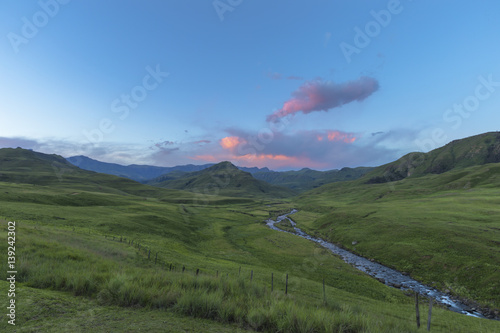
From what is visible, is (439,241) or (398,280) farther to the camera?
(439,241)

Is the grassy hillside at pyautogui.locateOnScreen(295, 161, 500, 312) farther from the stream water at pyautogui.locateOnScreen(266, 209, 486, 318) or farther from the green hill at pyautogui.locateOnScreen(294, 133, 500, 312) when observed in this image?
the stream water at pyautogui.locateOnScreen(266, 209, 486, 318)

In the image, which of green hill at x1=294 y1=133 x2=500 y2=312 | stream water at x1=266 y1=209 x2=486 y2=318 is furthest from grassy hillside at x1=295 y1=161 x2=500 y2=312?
stream water at x1=266 y1=209 x2=486 y2=318

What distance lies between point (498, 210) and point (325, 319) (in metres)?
95.3

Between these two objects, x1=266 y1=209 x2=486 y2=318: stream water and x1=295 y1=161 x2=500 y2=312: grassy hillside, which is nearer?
x1=266 y1=209 x2=486 y2=318: stream water

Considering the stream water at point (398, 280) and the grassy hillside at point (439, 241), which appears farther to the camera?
the grassy hillside at point (439, 241)

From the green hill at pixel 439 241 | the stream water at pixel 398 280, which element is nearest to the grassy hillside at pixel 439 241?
the green hill at pixel 439 241

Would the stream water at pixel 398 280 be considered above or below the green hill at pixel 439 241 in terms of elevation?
below

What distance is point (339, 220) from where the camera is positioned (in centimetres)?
9556

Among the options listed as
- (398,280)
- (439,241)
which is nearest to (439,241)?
(439,241)

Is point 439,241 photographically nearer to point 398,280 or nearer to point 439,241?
point 439,241

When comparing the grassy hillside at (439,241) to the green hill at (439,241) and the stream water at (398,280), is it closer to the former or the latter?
the green hill at (439,241)

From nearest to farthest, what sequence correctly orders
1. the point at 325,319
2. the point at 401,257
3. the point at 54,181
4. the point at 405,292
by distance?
the point at 325,319, the point at 405,292, the point at 401,257, the point at 54,181

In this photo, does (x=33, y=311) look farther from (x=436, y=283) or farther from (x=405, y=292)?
(x=436, y=283)

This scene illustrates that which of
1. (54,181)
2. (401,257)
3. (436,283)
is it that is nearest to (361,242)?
(401,257)
